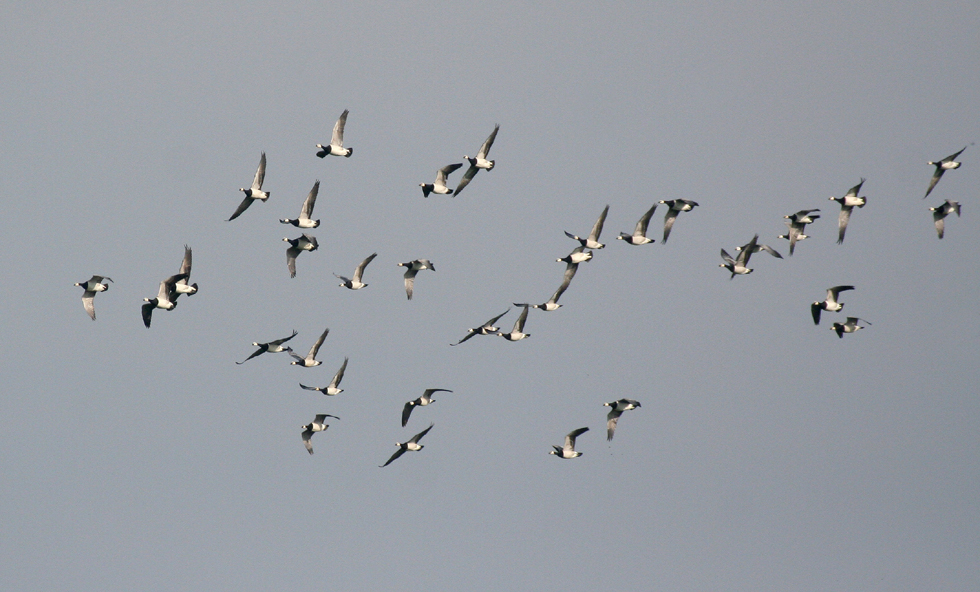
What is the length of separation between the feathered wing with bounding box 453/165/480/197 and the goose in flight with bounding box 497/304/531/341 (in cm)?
652

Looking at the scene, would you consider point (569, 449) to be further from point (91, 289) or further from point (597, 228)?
point (91, 289)

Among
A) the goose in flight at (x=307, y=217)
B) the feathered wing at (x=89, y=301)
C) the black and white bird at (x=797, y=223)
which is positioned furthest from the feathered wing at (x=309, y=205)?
the black and white bird at (x=797, y=223)

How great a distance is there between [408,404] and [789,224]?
54.2ft

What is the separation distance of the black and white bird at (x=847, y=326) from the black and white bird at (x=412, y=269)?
51.4 ft

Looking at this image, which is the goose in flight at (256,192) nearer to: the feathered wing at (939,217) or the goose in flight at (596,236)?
the goose in flight at (596,236)

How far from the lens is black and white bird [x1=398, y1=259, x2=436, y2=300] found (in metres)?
60.3

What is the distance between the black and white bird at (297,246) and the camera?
56.9 meters

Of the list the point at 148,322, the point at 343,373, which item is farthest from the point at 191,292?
the point at 343,373

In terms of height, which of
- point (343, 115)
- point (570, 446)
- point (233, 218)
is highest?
point (343, 115)

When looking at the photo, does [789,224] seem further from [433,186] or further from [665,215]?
[433,186]

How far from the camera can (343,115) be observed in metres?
56.6

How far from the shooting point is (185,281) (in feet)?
184

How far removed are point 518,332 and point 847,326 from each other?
1322 centimetres

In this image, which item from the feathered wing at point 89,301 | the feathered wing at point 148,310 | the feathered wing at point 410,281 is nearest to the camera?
the feathered wing at point 148,310
